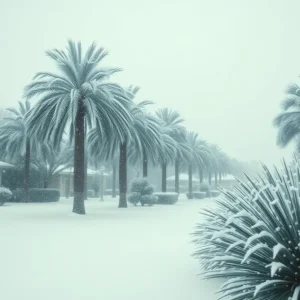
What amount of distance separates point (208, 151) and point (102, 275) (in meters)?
46.7

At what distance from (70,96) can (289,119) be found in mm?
14502

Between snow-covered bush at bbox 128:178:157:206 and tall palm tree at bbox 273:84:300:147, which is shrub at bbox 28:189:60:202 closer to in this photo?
snow-covered bush at bbox 128:178:157:206

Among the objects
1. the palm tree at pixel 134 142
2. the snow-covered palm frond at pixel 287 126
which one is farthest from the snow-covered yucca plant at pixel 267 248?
the snow-covered palm frond at pixel 287 126

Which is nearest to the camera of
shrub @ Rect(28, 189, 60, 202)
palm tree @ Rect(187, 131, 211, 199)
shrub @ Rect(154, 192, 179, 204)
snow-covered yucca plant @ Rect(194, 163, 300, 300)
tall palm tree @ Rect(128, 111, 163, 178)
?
snow-covered yucca plant @ Rect(194, 163, 300, 300)

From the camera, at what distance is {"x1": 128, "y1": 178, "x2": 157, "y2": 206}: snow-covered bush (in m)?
30.0

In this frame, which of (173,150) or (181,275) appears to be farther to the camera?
(173,150)

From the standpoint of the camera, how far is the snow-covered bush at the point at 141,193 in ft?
98.4

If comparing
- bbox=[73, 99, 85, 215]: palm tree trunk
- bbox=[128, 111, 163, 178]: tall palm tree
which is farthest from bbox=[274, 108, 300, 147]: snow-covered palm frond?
bbox=[73, 99, 85, 215]: palm tree trunk

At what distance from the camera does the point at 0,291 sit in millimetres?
5812

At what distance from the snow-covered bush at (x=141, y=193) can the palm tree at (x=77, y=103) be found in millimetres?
9164

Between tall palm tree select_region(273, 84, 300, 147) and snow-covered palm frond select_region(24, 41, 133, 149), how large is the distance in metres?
11.2

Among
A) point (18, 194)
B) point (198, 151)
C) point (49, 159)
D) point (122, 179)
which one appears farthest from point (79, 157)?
point (198, 151)

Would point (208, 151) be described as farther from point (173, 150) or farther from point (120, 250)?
point (120, 250)

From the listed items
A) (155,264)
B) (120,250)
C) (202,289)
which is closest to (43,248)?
(120,250)
